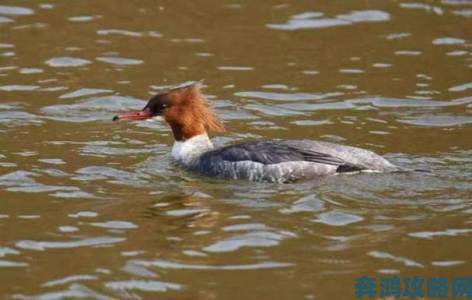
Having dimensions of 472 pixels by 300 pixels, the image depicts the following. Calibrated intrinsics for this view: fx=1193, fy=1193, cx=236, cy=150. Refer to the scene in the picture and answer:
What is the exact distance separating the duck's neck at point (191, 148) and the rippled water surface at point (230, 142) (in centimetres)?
17

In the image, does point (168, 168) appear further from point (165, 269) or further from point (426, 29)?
point (426, 29)

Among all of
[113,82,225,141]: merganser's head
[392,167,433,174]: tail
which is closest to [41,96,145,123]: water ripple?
[113,82,225,141]: merganser's head

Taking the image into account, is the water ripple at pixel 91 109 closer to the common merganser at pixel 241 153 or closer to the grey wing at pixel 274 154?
the common merganser at pixel 241 153

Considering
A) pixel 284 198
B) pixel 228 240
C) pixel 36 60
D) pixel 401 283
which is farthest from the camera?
pixel 36 60

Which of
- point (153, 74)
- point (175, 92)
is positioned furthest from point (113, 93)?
point (175, 92)

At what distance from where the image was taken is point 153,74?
15.5 metres

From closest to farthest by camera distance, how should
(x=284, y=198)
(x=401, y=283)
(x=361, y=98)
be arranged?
1. (x=401, y=283)
2. (x=284, y=198)
3. (x=361, y=98)

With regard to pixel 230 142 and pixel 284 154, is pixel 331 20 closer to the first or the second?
pixel 230 142

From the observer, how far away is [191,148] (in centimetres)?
1312

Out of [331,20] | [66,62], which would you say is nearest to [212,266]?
[66,62]

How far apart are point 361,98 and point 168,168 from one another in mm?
3028

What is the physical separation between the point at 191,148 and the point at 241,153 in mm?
850

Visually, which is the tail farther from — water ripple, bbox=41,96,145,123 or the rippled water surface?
water ripple, bbox=41,96,145,123

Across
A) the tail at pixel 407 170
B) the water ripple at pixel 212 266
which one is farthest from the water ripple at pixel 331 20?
the water ripple at pixel 212 266
